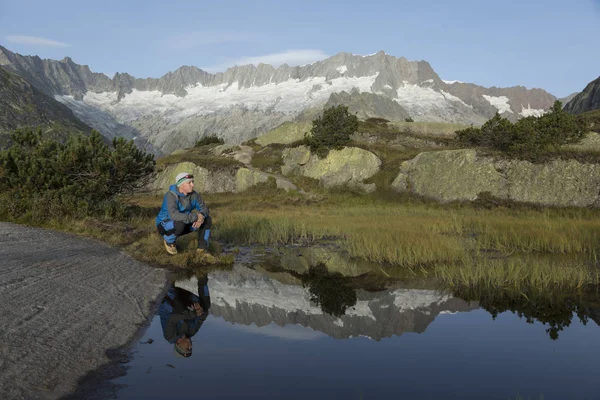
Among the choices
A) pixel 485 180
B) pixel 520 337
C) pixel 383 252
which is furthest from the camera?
pixel 485 180

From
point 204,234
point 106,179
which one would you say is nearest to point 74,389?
point 204,234

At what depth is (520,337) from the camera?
22.9ft

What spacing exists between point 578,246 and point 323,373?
1238 centimetres

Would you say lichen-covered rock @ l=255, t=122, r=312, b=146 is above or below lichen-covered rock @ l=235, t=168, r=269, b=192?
above

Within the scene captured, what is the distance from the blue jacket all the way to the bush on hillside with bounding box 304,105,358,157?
2993 centimetres

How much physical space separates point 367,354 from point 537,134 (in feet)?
108

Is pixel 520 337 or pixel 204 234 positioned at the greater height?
pixel 204 234

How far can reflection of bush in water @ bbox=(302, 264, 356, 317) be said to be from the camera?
28.7ft

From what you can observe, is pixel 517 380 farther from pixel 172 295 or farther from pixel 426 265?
pixel 426 265

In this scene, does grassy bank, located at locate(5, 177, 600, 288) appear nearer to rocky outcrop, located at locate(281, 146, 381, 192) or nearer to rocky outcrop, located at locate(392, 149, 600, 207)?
rocky outcrop, located at locate(392, 149, 600, 207)

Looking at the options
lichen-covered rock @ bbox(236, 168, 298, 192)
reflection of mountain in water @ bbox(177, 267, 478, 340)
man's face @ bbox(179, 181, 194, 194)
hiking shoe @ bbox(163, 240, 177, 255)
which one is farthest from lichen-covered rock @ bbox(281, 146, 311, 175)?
reflection of mountain in water @ bbox(177, 267, 478, 340)

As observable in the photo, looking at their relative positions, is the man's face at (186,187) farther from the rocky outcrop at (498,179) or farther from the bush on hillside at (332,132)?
the bush on hillside at (332,132)

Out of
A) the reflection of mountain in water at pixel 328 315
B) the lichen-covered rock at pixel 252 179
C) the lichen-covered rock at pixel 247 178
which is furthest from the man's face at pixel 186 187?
the lichen-covered rock at pixel 247 178

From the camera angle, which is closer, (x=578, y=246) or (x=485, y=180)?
(x=578, y=246)
